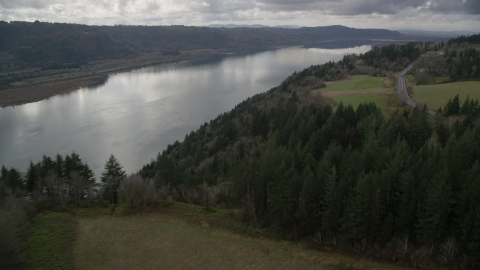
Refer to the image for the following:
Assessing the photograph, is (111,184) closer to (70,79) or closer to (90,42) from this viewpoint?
(70,79)

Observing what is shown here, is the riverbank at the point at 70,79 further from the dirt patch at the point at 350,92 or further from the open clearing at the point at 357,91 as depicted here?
the open clearing at the point at 357,91

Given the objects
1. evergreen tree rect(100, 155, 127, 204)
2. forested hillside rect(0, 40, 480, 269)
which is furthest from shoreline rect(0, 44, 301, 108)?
forested hillside rect(0, 40, 480, 269)

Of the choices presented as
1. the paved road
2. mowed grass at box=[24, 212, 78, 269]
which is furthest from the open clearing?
mowed grass at box=[24, 212, 78, 269]

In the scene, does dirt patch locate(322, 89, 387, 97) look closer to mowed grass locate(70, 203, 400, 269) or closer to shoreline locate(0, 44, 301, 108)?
mowed grass locate(70, 203, 400, 269)

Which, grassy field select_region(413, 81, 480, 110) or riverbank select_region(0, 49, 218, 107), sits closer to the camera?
grassy field select_region(413, 81, 480, 110)

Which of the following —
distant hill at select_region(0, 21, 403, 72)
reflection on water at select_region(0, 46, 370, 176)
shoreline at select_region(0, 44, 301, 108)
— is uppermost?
distant hill at select_region(0, 21, 403, 72)

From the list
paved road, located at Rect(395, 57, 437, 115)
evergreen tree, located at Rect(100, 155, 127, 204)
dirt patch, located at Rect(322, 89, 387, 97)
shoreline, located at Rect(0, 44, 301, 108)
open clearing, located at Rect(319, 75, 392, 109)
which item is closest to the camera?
evergreen tree, located at Rect(100, 155, 127, 204)

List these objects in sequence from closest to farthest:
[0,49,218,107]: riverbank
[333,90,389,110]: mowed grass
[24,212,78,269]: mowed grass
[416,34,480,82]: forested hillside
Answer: [24,212,78,269]: mowed grass
[333,90,389,110]: mowed grass
[416,34,480,82]: forested hillside
[0,49,218,107]: riverbank

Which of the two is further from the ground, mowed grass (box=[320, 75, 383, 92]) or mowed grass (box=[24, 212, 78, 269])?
mowed grass (box=[320, 75, 383, 92])
